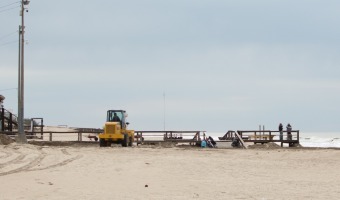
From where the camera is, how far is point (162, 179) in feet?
50.8

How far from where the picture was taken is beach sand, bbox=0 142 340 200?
484 inches

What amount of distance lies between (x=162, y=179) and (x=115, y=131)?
66.0ft

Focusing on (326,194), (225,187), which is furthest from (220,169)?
(326,194)

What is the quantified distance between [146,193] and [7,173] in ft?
16.0

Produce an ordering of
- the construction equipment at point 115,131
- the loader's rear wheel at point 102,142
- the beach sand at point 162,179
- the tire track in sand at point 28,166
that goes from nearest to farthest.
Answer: the beach sand at point 162,179
the tire track in sand at point 28,166
the construction equipment at point 115,131
the loader's rear wheel at point 102,142

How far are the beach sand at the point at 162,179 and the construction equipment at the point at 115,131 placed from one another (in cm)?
1299

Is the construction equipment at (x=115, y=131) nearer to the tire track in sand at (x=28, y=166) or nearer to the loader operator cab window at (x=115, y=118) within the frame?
the loader operator cab window at (x=115, y=118)

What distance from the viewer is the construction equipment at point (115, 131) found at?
116 feet

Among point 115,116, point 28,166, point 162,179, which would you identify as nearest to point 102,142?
point 115,116

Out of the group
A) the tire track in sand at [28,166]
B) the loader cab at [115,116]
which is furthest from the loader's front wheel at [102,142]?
the tire track in sand at [28,166]

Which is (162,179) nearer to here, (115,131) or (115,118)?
(115,131)

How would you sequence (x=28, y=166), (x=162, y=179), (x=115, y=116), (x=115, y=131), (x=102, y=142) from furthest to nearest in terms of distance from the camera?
1. (x=115, y=116)
2. (x=102, y=142)
3. (x=115, y=131)
4. (x=28, y=166)
5. (x=162, y=179)

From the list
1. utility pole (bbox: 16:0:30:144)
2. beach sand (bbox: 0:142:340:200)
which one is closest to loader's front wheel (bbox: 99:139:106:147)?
utility pole (bbox: 16:0:30:144)

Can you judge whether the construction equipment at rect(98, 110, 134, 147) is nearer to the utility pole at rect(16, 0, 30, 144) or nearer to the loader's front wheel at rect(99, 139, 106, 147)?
the loader's front wheel at rect(99, 139, 106, 147)
